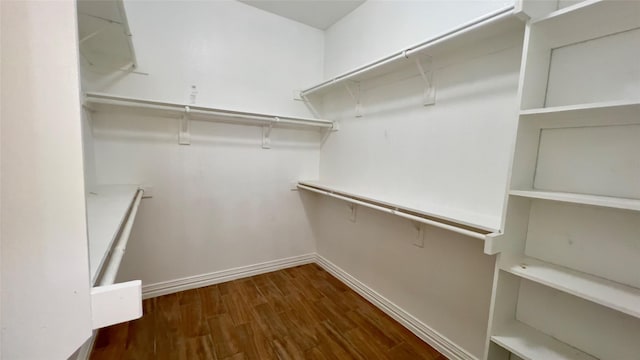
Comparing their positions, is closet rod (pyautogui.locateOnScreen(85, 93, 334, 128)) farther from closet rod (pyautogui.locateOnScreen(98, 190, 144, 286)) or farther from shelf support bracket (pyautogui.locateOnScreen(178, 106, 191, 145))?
closet rod (pyautogui.locateOnScreen(98, 190, 144, 286))

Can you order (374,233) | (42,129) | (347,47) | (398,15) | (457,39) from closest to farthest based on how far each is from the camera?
(42,129) < (457,39) < (398,15) < (374,233) < (347,47)

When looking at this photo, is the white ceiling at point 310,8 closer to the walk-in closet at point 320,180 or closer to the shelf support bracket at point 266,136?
the walk-in closet at point 320,180

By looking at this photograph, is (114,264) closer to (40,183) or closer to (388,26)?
(40,183)

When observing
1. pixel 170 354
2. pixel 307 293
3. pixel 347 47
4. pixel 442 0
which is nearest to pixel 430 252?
pixel 307 293

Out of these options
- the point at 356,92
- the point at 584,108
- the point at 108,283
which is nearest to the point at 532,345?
the point at 584,108

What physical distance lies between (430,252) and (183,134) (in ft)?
7.25

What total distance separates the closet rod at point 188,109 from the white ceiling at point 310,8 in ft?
3.41

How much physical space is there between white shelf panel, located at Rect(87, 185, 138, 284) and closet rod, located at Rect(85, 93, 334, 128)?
627 millimetres

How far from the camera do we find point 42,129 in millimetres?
468

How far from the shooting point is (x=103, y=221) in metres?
0.95

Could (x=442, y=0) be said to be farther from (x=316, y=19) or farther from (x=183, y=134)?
(x=183, y=134)

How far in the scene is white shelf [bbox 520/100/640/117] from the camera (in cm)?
85

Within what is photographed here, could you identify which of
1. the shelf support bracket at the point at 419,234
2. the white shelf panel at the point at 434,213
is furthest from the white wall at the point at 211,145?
the shelf support bracket at the point at 419,234

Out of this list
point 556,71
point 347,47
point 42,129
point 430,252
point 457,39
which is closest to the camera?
point 42,129
